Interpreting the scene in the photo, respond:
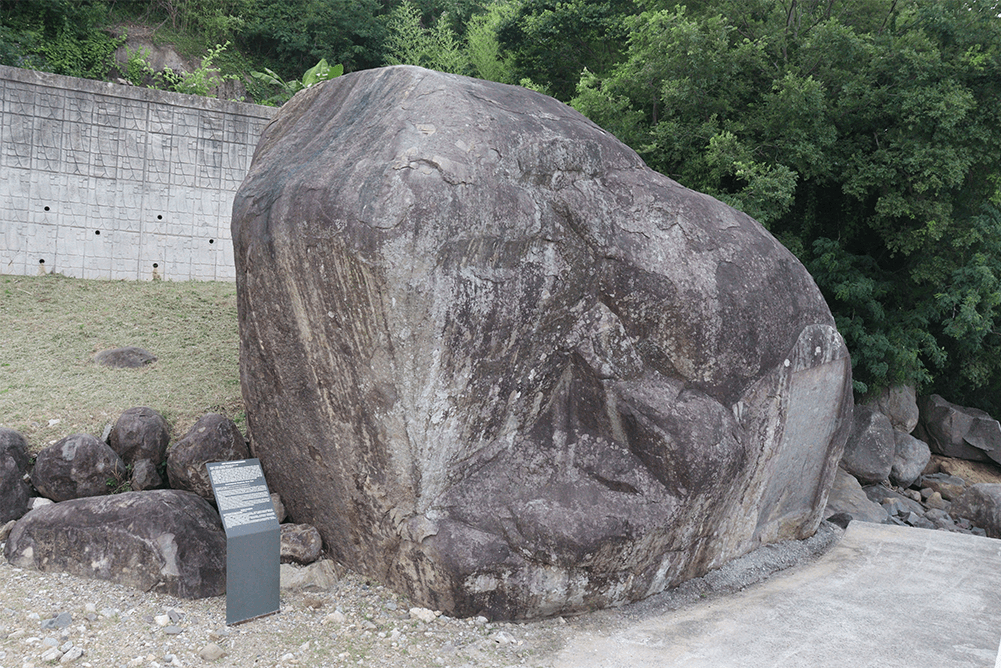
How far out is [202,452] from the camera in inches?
201

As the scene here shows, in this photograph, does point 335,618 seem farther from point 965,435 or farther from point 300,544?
point 965,435

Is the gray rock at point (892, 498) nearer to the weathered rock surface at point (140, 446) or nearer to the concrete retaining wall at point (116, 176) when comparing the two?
the weathered rock surface at point (140, 446)

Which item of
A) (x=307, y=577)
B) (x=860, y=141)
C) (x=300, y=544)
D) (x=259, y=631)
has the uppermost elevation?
(x=860, y=141)

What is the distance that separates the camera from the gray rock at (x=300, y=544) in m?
4.77

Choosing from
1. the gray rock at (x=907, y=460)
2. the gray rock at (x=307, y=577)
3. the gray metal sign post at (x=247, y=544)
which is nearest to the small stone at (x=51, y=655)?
the gray metal sign post at (x=247, y=544)

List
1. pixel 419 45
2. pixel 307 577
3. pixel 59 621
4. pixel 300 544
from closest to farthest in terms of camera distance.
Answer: pixel 59 621 < pixel 307 577 < pixel 300 544 < pixel 419 45

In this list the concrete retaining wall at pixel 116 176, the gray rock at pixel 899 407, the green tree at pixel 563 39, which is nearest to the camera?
the concrete retaining wall at pixel 116 176

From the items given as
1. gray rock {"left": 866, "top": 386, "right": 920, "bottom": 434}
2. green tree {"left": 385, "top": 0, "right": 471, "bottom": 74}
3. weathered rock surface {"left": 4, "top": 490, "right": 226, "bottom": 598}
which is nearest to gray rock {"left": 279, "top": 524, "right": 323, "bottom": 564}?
weathered rock surface {"left": 4, "top": 490, "right": 226, "bottom": 598}

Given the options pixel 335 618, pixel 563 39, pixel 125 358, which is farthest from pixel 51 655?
pixel 563 39

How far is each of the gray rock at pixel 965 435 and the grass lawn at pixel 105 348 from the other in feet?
32.1

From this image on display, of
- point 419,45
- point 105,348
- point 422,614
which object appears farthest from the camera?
point 419,45

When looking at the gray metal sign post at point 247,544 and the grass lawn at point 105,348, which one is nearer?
the gray metal sign post at point 247,544

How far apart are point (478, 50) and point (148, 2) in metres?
7.31

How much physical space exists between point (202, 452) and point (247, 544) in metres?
1.14
